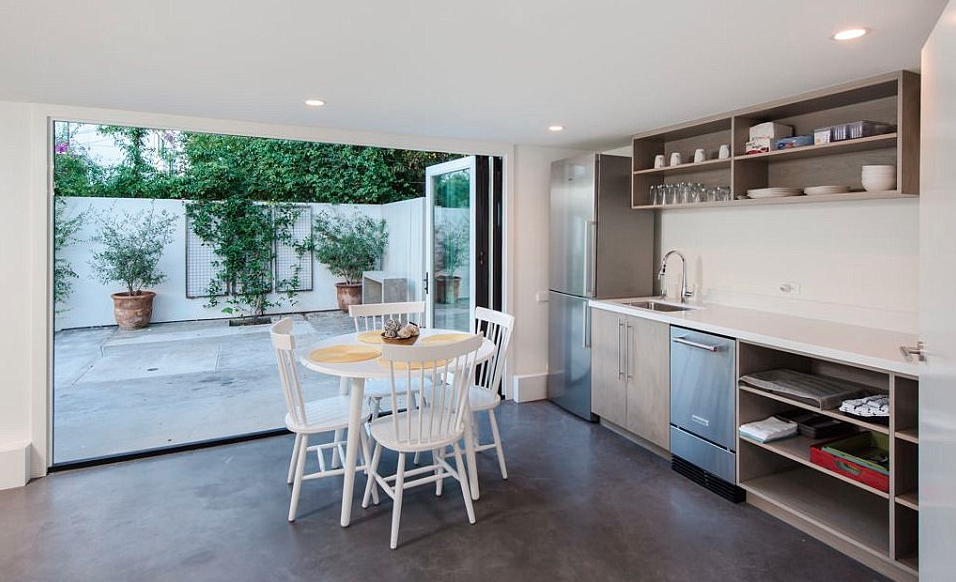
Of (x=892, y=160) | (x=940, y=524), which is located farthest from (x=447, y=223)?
(x=940, y=524)

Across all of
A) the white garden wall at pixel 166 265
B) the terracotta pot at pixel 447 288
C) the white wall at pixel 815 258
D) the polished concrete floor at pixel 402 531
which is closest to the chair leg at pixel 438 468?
the polished concrete floor at pixel 402 531

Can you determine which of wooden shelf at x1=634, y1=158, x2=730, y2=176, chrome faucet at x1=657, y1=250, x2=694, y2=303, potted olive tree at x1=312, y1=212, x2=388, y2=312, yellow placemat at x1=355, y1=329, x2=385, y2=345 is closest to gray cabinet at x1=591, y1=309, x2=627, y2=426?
chrome faucet at x1=657, y1=250, x2=694, y2=303

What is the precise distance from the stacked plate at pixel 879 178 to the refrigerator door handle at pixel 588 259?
1789mm

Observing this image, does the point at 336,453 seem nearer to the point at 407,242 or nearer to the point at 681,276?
the point at 681,276

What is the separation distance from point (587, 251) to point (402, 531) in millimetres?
2446

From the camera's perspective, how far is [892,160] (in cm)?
283

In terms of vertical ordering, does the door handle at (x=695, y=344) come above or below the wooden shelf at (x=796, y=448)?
above

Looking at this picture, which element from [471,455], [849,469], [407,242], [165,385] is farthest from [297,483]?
[407,242]

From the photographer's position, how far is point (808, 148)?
2941mm

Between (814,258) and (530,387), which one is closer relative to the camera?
(814,258)

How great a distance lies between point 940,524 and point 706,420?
5.54ft

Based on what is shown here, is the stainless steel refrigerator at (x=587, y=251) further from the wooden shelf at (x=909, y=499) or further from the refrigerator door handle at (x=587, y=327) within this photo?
the wooden shelf at (x=909, y=499)

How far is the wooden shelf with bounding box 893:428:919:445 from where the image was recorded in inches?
85.6

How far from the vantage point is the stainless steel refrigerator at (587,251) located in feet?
13.7
